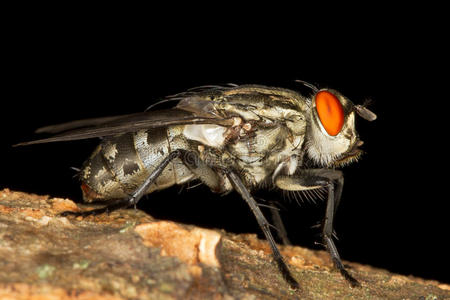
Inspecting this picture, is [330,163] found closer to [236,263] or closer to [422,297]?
[422,297]

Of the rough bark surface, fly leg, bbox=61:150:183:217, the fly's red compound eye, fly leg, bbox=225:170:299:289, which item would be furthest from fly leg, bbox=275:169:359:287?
fly leg, bbox=61:150:183:217

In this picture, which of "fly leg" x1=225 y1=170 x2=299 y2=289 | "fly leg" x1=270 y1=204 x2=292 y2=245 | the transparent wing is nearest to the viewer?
"fly leg" x1=225 y1=170 x2=299 y2=289

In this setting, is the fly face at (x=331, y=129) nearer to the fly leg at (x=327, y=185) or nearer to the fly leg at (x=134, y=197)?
the fly leg at (x=327, y=185)

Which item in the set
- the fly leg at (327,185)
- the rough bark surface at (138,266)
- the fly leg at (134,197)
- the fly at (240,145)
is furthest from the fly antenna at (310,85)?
the rough bark surface at (138,266)

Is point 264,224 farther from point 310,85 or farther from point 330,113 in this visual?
point 310,85

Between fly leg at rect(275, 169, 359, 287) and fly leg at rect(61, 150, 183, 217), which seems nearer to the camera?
fly leg at rect(61, 150, 183, 217)

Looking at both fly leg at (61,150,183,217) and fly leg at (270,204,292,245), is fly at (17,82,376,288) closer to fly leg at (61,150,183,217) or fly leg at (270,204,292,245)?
fly leg at (61,150,183,217)

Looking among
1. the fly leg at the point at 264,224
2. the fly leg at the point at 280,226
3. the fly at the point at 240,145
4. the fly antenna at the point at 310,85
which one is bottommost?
the fly leg at the point at 280,226
